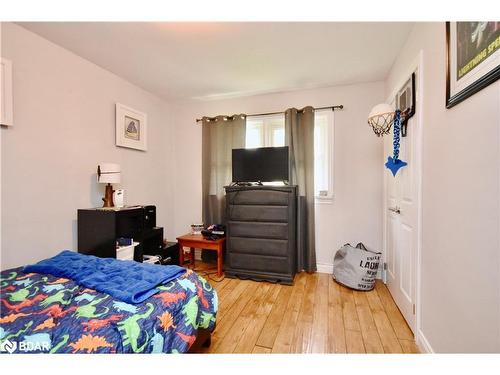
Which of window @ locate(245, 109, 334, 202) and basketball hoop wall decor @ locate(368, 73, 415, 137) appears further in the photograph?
window @ locate(245, 109, 334, 202)

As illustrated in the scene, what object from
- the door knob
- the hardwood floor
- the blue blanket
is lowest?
the hardwood floor

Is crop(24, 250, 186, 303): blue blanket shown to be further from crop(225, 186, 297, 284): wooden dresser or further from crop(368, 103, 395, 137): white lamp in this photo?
crop(368, 103, 395, 137): white lamp

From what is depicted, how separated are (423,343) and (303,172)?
194 cm

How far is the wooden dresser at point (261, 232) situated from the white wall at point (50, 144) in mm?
1459

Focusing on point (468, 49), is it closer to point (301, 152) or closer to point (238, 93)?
point (301, 152)

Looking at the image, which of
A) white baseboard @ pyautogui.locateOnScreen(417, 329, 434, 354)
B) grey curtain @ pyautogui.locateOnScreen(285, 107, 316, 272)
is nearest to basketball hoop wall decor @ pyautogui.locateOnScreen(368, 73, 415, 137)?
grey curtain @ pyautogui.locateOnScreen(285, 107, 316, 272)

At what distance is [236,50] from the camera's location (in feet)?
6.90

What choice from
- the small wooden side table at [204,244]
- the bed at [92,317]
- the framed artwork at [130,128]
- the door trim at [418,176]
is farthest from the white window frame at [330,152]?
the framed artwork at [130,128]

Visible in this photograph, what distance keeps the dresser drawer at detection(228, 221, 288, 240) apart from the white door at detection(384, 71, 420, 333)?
Answer: 111cm

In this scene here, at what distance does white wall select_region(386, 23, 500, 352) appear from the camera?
0.87 meters

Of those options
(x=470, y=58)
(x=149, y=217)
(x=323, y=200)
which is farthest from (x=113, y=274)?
(x=323, y=200)

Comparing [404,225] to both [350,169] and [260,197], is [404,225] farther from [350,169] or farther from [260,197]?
[260,197]

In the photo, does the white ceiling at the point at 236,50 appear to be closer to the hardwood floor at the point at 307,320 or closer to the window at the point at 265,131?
the window at the point at 265,131

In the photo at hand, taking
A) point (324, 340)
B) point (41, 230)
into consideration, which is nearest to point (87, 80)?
point (41, 230)
